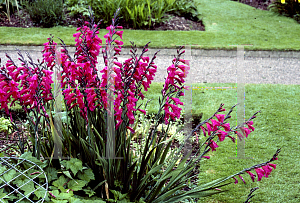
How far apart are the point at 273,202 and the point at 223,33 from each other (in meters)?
5.99

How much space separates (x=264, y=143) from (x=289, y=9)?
7762 mm

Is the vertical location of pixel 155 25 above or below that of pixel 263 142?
above

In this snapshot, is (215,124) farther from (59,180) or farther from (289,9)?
(289,9)

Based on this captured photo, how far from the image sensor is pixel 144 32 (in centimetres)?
754

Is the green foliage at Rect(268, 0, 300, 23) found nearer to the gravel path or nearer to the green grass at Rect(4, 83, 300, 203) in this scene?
the gravel path

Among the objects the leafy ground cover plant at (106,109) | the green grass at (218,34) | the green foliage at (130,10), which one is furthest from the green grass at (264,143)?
the green foliage at (130,10)

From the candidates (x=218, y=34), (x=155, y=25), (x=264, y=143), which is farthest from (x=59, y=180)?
(x=155, y=25)

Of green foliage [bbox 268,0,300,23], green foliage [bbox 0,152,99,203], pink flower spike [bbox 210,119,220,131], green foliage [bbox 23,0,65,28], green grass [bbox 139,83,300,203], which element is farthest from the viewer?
green foliage [bbox 268,0,300,23]

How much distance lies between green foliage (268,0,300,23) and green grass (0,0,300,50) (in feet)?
0.92

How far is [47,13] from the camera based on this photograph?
7.88 meters

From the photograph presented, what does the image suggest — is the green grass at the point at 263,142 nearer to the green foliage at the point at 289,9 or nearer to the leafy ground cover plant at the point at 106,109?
the leafy ground cover plant at the point at 106,109

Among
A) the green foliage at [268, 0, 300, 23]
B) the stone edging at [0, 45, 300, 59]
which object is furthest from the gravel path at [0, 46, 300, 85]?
the green foliage at [268, 0, 300, 23]

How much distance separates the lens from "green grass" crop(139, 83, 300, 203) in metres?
2.52

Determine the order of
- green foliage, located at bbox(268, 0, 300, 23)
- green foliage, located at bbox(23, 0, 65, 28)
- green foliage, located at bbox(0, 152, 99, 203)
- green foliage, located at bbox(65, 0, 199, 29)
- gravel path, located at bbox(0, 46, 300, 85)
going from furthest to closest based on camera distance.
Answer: green foliage, located at bbox(268, 0, 300, 23) < green foliage, located at bbox(23, 0, 65, 28) < green foliage, located at bbox(65, 0, 199, 29) < gravel path, located at bbox(0, 46, 300, 85) < green foliage, located at bbox(0, 152, 99, 203)
